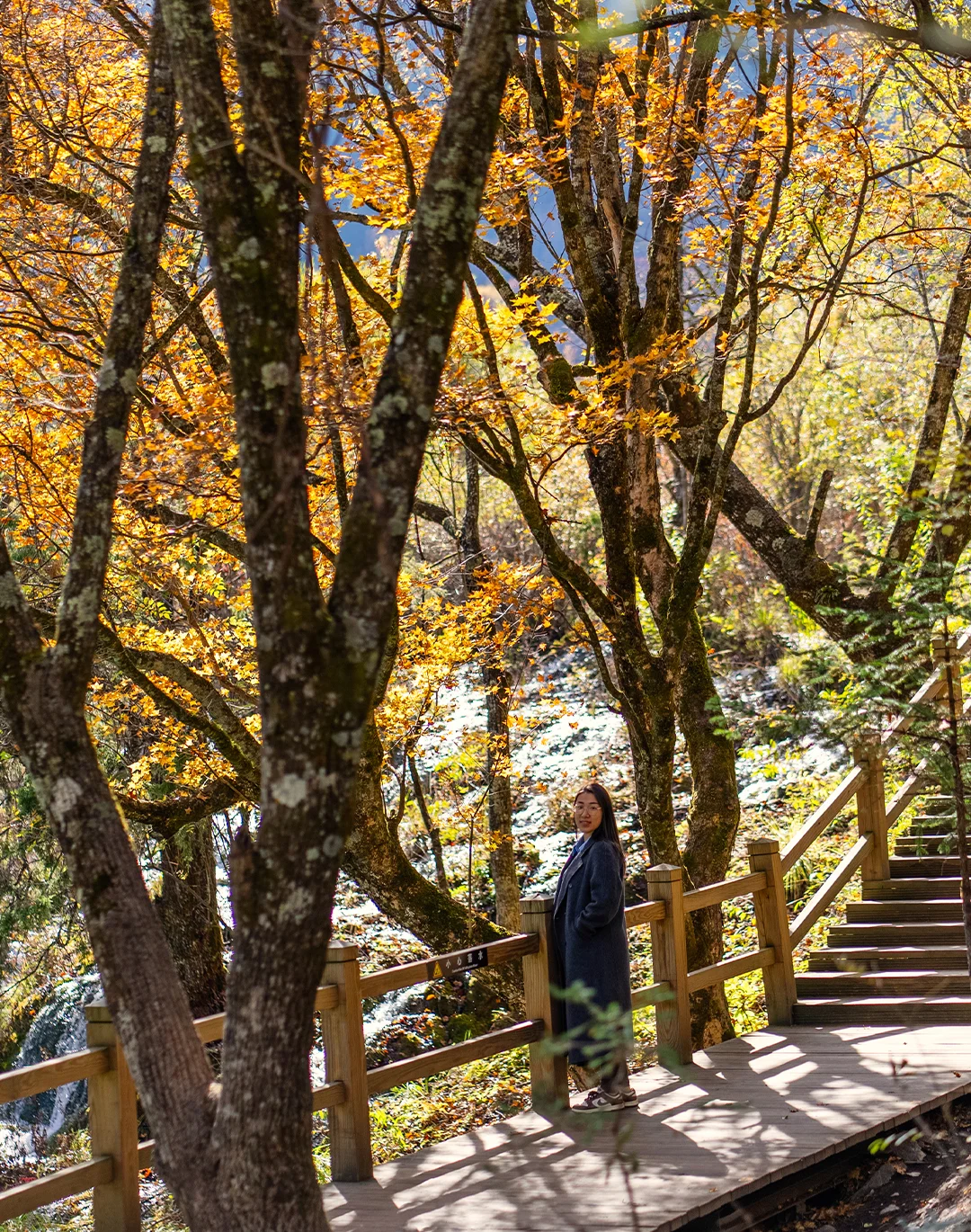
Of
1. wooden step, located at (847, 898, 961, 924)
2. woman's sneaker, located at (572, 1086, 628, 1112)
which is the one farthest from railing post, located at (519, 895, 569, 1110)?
wooden step, located at (847, 898, 961, 924)

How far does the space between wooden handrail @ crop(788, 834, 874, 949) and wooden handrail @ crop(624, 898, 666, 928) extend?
1.33m

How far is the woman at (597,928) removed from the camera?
600 centimetres

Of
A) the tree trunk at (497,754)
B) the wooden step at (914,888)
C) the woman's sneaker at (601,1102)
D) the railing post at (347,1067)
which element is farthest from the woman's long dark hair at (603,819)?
the tree trunk at (497,754)

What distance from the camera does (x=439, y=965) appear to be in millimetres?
5832

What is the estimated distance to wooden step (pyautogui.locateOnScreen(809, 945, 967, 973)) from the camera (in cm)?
771

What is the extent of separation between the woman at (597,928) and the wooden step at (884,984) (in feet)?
7.04

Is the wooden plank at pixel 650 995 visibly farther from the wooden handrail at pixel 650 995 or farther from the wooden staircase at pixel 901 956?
the wooden staircase at pixel 901 956

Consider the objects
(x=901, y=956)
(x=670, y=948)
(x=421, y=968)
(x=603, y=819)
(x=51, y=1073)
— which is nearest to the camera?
(x=51, y=1073)

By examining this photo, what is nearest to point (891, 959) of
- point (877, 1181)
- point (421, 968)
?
point (877, 1181)

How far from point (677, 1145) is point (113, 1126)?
2.54m

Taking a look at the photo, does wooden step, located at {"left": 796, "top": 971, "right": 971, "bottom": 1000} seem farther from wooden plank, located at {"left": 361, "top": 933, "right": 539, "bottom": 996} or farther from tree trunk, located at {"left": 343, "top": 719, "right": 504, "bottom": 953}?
wooden plank, located at {"left": 361, "top": 933, "right": 539, "bottom": 996}

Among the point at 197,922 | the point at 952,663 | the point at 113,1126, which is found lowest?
the point at 197,922

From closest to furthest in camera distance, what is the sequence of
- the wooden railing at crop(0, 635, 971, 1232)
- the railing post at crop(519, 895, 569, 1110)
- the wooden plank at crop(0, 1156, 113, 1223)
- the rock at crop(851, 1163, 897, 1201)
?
the wooden plank at crop(0, 1156, 113, 1223) < the wooden railing at crop(0, 635, 971, 1232) < the rock at crop(851, 1163, 897, 1201) < the railing post at crop(519, 895, 569, 1110)

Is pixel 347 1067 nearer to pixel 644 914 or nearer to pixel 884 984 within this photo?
pixel 644 914
